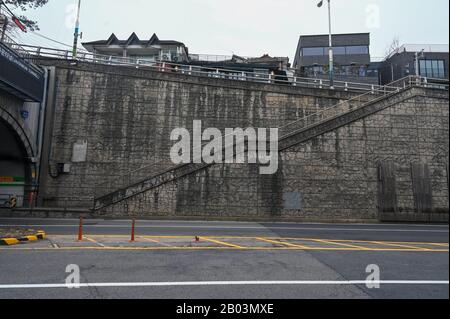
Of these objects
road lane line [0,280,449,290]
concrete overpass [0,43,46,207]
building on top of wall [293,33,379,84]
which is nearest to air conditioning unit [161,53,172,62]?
building on top of wall [293,33,379,84]

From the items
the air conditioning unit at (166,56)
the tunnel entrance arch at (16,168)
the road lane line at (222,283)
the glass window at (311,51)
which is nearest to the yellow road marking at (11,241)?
the road lane line at (222,283)

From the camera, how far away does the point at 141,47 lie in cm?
4788

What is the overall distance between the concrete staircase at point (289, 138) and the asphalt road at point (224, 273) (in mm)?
10947

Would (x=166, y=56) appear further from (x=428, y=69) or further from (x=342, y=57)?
(x=428, y=69)

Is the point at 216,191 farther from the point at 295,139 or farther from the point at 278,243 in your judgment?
the point at 278,243

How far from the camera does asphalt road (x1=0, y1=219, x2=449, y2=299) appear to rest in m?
5.35

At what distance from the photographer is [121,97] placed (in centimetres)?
2467

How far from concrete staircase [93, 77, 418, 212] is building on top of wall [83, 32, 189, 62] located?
28233 mm

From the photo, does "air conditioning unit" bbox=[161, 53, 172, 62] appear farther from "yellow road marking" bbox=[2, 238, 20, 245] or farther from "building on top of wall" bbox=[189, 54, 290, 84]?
"yellow road marking" bbox=[2, 238, 20, 245]

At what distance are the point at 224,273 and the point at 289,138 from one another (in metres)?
16.3

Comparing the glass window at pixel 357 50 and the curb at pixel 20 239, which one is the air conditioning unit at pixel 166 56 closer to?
the glass window at pixel 357 50

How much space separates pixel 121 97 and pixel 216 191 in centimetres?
1086
